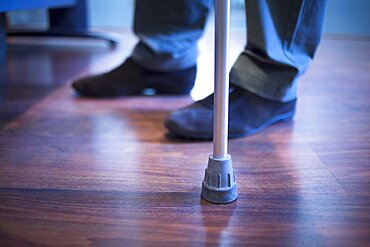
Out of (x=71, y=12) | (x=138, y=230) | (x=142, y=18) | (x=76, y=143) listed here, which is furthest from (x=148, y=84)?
(x=71, y=12)

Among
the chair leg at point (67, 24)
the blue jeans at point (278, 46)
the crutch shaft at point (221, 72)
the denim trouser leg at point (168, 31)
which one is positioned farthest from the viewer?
the chair leg at point (67, 24)

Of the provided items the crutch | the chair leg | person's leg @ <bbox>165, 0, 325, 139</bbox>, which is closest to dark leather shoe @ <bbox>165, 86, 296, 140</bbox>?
person's leg @ <bbox>165, 0, 325, 139</bbox>

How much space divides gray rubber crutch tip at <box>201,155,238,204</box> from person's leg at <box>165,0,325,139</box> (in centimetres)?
24

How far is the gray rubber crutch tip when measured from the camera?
500 millimetres

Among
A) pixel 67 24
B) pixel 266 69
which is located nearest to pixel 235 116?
pixel 266 69

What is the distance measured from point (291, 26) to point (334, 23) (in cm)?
29

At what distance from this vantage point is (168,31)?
1.10 metres

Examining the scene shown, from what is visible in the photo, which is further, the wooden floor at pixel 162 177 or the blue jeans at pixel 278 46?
the blue jeans at pixel 278 46

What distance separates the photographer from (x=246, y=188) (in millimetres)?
565

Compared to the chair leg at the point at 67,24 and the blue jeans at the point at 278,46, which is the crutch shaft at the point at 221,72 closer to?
the blue jeans at the point at 278,46

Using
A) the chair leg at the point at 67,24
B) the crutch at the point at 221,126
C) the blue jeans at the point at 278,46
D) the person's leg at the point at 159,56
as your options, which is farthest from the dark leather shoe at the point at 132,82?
the chair leg at the point at 67,24

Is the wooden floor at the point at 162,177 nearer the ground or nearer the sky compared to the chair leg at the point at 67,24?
nearer the ground

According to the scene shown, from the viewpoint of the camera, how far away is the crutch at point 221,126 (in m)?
0.46

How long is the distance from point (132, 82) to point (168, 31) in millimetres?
168
